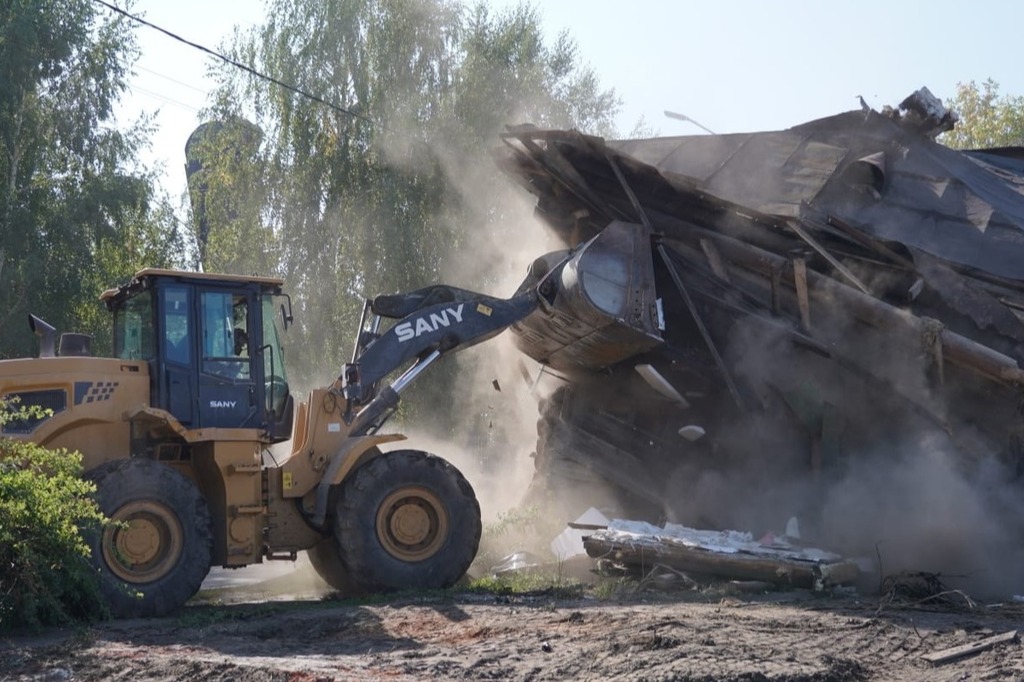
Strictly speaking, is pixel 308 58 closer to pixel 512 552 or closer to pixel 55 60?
pixel 55 60

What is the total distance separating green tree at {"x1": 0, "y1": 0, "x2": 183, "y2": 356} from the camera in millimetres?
22875

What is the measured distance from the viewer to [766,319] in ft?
39.9

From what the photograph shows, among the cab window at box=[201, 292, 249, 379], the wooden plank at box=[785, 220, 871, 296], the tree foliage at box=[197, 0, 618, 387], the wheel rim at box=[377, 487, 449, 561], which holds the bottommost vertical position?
the wheel rim at box=[377, 487, 449, 561]

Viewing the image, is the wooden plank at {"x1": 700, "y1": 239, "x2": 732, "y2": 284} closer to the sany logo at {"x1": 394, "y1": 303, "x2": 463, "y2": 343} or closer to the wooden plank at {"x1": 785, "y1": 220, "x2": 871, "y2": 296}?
the wooden plank at {"x1": 785, "y1": 220, "x2": 871, "y2": 296}

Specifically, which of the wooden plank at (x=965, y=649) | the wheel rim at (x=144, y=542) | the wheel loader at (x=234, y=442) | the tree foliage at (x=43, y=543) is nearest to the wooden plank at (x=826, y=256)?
the wheel loader at (x=234, y=442)

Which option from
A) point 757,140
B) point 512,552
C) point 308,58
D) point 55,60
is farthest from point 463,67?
point 512,552

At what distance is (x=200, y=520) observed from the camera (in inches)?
379

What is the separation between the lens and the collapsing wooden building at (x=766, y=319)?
1154 centimetres

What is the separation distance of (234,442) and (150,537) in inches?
41.6

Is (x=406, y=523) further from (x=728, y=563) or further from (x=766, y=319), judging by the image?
(x=766, y=319)

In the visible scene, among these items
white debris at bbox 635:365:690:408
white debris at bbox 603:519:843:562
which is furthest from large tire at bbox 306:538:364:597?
white debris at bbox 635:365:690:408

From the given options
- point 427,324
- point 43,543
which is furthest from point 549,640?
point 427,324

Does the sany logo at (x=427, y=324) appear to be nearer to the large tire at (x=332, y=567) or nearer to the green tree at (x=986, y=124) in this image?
the large tire at (x=332, y=567)

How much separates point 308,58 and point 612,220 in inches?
487
